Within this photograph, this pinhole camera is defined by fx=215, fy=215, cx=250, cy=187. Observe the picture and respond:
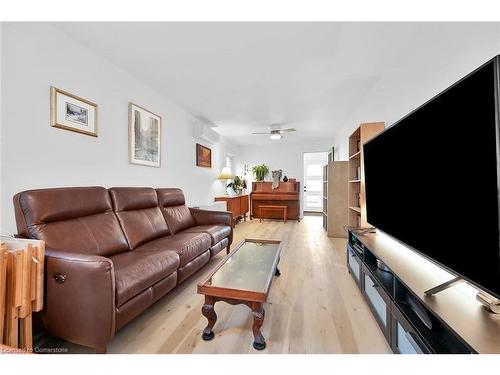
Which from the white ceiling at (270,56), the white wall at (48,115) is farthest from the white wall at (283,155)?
the white wall at (48,115)

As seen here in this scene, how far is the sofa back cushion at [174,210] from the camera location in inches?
105

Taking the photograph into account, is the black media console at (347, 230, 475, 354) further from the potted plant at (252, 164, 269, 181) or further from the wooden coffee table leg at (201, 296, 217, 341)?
the potted plant at (252, 164, 269, 181)

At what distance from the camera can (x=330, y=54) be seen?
215cm

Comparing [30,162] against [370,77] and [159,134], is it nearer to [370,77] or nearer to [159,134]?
[159,134]

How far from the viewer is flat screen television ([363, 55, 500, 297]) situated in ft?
2.46

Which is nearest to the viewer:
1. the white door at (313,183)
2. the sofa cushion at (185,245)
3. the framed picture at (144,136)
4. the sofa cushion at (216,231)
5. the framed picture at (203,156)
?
the sofa cushion at (185,245)

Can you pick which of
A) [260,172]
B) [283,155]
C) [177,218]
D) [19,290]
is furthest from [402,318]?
[283,155]

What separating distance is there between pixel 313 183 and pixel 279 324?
24.2 ft

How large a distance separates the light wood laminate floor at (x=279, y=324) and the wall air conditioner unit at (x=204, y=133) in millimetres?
2785

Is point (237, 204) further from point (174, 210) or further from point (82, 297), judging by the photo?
point (82, 297)

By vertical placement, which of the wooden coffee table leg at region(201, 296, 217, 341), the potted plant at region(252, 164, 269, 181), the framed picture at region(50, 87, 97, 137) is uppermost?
the framed picture at region(50, 87, 97, 137)

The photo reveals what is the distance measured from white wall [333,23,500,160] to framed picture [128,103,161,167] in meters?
2.94

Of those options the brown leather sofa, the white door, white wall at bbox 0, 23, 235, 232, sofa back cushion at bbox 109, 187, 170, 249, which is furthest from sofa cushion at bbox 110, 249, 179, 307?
the white door

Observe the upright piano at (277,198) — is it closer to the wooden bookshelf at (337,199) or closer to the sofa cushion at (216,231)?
the wooden bookshelf at (337,199)
